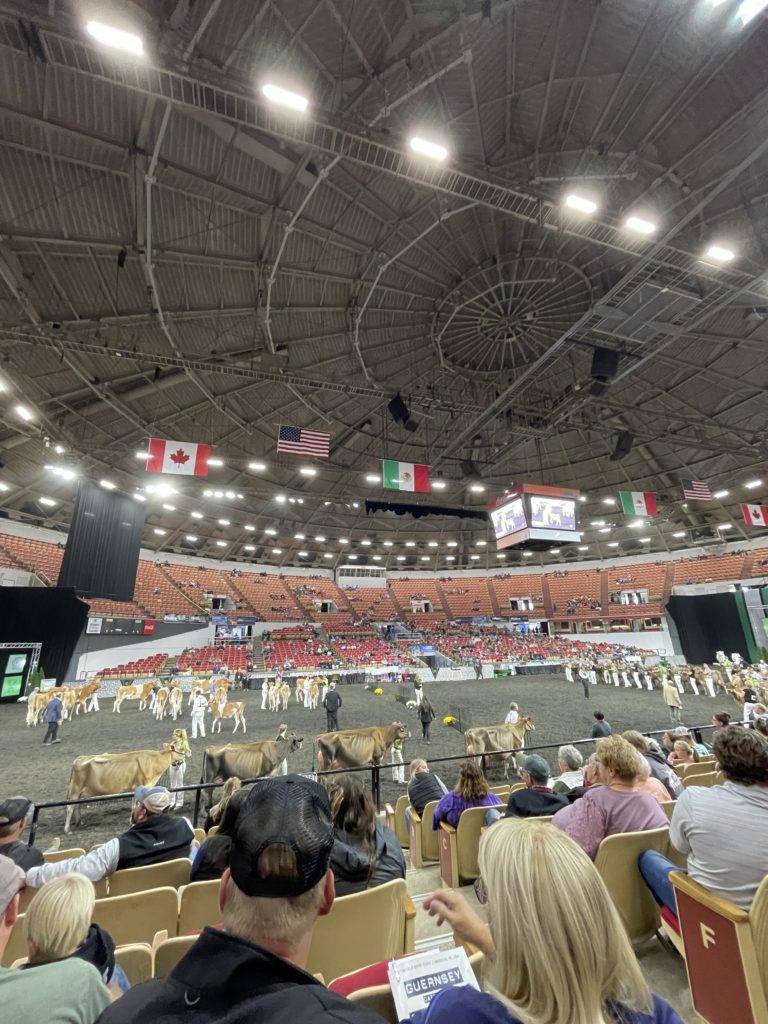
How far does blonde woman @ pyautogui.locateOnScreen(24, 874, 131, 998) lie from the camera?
1.96 meters

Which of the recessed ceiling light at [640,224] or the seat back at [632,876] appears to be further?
the recessed ceiling light at [640,224]

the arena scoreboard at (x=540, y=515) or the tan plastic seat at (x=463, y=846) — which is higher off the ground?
the arena scoreboard at (x=540, y=515)

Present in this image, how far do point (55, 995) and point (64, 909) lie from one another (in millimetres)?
602

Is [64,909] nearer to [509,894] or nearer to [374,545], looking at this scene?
[509,894]

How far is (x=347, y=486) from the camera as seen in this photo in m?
30.1

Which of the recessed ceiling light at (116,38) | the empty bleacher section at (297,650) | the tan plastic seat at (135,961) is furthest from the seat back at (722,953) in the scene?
the empty bleacher section at (297,650)

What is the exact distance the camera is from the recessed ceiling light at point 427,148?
688 cm

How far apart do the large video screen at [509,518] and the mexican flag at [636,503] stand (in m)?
7.83

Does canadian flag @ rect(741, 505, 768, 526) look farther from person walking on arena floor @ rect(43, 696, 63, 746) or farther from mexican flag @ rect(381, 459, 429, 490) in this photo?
person walking on arena floor @ rect(43, 696, 63, 746)

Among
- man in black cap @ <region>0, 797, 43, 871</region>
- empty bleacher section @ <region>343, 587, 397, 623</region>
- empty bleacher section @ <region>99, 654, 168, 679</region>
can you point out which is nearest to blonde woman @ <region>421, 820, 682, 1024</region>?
man in black cap @ <region>0, 797, 43, 871</region>

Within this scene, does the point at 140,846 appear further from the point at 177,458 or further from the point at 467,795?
the point at 177,458

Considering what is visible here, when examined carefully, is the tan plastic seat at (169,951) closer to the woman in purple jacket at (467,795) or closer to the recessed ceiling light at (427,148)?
the woman in purple jacket at (467,795)

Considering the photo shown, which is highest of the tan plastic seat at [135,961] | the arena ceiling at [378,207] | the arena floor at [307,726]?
the arena ceiling at [378,207]

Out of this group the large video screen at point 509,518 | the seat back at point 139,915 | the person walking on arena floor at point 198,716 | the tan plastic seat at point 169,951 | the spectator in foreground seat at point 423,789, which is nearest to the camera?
the tan plastic seat at point 169,951
